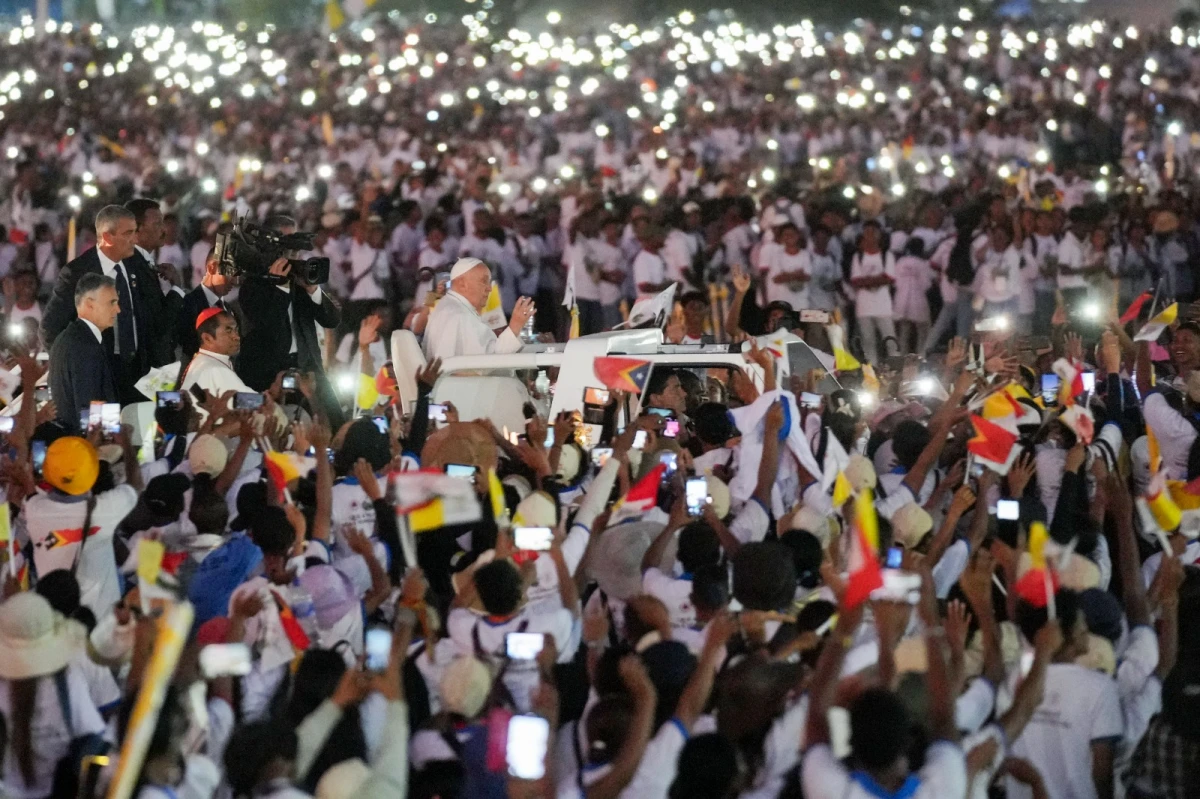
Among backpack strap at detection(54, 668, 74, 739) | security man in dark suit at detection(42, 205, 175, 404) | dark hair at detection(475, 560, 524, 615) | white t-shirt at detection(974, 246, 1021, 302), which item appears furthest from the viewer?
white t-shirt at detection(974, 246, 1021, 302)

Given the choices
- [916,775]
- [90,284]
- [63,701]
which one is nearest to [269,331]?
[90,284]

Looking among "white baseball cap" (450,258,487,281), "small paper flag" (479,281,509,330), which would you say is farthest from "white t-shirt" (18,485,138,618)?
"small paper flag" (479,281,509,330)

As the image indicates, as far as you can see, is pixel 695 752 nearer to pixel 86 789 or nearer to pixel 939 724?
pixel 939 724

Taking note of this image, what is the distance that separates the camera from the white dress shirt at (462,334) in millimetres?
9266

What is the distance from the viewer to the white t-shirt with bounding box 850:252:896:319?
15.4 meters

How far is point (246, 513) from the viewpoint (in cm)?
636

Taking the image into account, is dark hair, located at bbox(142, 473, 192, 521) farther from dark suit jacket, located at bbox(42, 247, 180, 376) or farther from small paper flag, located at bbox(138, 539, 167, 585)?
dark suit jacket, located at bbox(42, 247, 180, 376)

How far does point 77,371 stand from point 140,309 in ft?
2.47

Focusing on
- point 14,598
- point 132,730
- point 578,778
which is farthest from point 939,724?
point 14,598

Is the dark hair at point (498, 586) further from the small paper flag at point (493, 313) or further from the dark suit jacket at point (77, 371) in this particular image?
the small paper flag at point (493, 313)

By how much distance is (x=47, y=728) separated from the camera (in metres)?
4.71

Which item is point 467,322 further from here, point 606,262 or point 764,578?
point 606,262

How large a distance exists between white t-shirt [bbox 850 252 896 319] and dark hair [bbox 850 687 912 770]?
11.6m

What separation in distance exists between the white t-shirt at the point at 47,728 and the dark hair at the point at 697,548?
6.33ft
